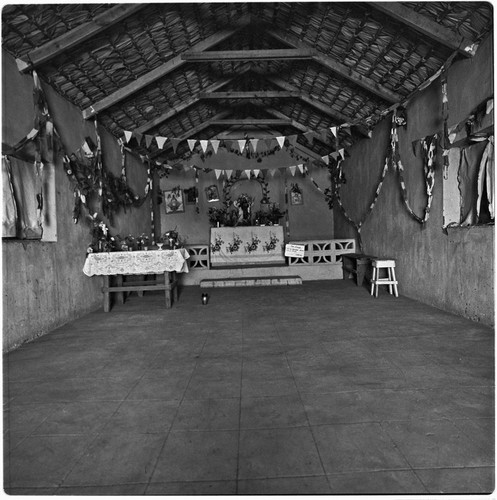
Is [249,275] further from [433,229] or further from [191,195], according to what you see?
[433,229]

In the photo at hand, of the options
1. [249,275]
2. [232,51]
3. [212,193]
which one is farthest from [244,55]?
[212,193]

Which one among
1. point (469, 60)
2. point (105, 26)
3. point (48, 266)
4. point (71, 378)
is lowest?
point (71, 378)

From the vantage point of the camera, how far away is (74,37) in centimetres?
447

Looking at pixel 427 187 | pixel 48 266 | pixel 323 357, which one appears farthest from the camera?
pixel 427 187

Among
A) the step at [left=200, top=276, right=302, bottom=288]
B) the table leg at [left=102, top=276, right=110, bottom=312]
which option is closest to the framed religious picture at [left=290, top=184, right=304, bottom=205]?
the step at [left=200, top=276, right=302, bottom=288]

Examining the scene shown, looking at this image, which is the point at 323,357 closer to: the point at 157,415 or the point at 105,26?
the point at 157,415

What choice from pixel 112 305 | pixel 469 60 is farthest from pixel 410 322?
pixel 112 305

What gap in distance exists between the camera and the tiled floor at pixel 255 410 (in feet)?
5.80

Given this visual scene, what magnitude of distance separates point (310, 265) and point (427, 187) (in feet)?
13.2

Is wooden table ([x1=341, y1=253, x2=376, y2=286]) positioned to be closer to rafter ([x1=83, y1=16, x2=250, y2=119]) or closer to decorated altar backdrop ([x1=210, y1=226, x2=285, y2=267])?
decorated altar backdrop ([x1=210, y1=226, x2=285, y2=267])

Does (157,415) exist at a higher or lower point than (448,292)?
lower

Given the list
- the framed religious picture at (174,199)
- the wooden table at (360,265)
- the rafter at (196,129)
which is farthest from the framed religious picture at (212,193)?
the wooden table at (360,265)

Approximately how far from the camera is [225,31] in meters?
6.16

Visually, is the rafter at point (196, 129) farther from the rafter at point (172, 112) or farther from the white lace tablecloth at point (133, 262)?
the white lace tablecloth at point (133, 262)
